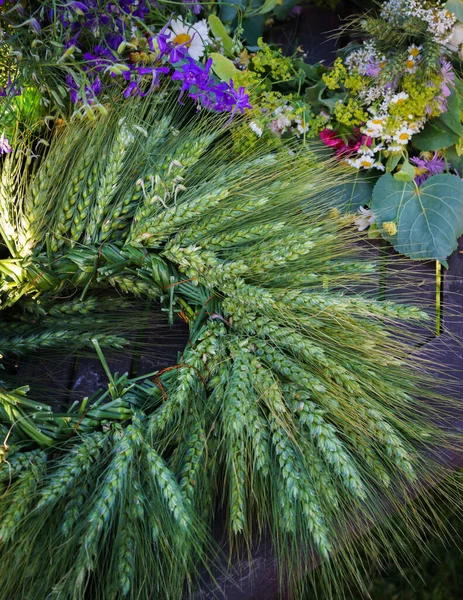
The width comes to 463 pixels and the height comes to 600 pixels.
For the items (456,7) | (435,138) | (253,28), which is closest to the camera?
(456,7)

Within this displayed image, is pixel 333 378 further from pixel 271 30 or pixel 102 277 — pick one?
pixel 271 30

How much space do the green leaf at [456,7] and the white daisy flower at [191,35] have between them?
39 cm

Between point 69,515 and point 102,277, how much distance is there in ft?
1.08

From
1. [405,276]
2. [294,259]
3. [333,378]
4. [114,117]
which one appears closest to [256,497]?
[333,378]

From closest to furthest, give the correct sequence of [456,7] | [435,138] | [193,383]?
[193,383] < [456,7] < [435,138]

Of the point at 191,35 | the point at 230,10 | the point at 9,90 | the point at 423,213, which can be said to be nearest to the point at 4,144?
the point at 9,90

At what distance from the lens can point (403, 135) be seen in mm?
958

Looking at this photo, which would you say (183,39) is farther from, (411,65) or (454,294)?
(454,294)

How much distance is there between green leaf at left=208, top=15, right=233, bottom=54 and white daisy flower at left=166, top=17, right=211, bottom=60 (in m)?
0.02

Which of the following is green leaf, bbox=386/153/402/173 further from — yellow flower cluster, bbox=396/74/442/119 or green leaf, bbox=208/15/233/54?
green leaf, bbox=208/15/233/54

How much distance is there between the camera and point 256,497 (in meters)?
0.75

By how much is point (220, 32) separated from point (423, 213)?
46 cm

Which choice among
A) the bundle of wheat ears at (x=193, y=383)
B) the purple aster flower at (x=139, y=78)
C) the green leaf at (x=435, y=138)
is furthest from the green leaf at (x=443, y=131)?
the purple aster flower at (x=139, y=78)

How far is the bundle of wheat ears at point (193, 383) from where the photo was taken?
705mm
